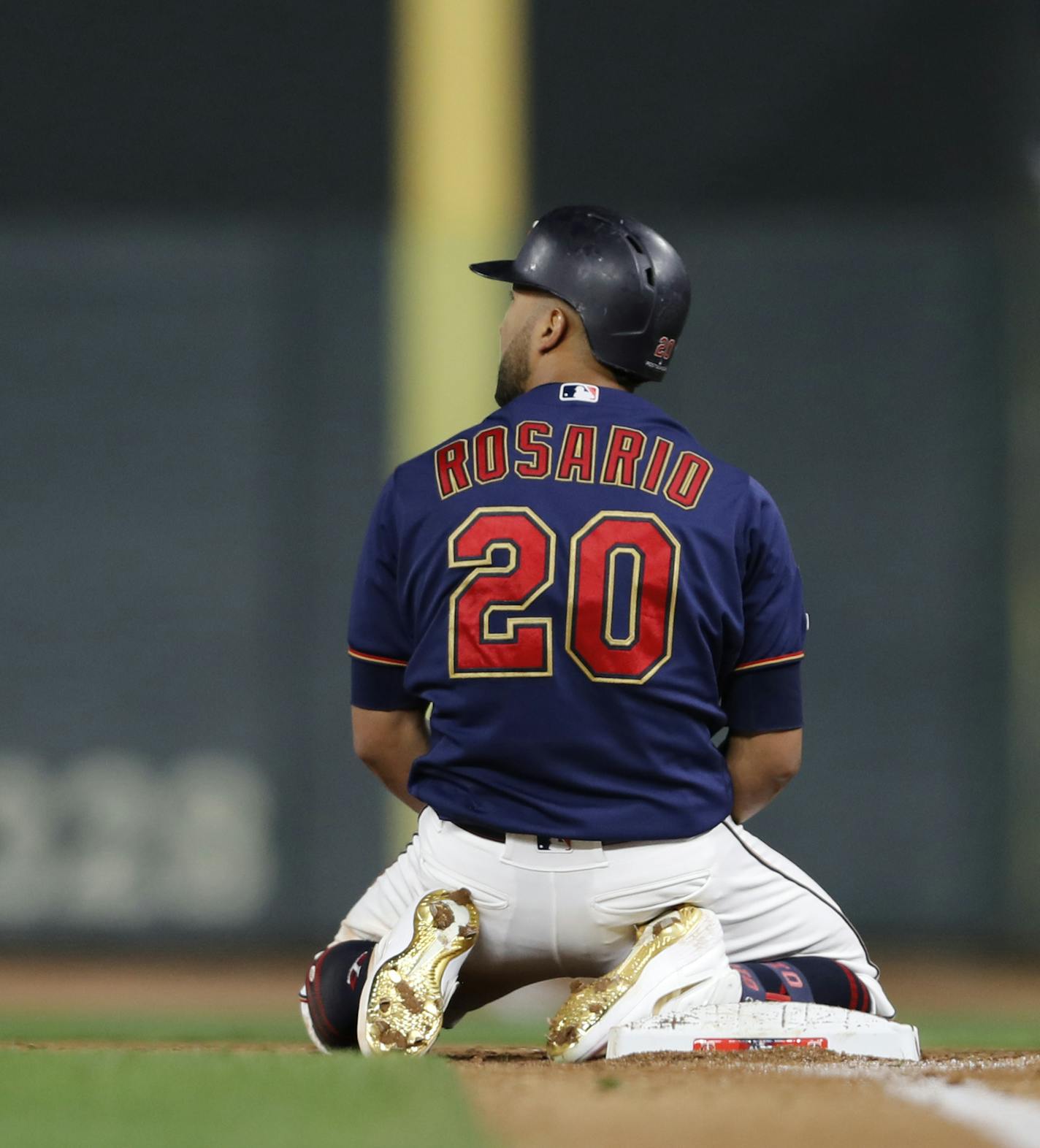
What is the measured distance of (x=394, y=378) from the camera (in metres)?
7.00

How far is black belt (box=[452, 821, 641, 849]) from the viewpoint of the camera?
98.9 inches

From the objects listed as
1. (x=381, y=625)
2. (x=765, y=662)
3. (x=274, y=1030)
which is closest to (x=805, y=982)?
(x=765, y=662)

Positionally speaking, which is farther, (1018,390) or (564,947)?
(1018,390)

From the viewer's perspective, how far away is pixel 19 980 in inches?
247

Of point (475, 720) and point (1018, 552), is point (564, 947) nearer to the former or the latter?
point (475, 720)

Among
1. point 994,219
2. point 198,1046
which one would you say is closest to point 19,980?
point 198,1046

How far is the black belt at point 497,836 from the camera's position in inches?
98.9

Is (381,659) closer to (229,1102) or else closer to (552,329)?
(552,329)

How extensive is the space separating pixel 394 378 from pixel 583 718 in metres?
4.64

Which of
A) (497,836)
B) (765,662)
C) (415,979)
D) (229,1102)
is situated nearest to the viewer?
(229,1102)

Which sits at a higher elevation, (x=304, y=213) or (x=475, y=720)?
(x=304, y=213)

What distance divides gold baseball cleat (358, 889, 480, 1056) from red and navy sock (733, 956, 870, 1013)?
16.2 inches

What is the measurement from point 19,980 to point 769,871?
4298mm

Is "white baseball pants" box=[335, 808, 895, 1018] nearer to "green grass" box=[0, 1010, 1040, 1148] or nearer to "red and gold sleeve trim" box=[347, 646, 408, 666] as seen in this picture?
"red and gold sleeve trim" box=[347, 646, 408, 666]
